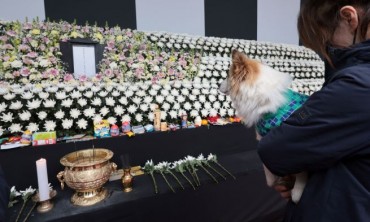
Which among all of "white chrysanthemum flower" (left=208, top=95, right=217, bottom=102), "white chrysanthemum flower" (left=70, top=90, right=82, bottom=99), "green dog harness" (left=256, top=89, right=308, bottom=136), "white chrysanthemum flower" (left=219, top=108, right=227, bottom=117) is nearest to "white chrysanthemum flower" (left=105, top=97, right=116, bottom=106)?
"white chrysanthemum flower" (left=70, top=90, right=82, bottom=99)

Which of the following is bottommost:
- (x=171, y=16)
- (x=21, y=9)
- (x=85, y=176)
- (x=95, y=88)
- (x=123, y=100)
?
(x=85, y=176)

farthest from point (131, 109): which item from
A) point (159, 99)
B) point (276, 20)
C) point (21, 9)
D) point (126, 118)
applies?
point (276, 20)

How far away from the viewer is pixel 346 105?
537mm

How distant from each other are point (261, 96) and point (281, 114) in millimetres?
137

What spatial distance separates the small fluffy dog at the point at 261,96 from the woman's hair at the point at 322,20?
0.36 metres

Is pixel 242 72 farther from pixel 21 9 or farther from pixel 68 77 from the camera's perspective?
pixel 21 9

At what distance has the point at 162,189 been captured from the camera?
1620 mm

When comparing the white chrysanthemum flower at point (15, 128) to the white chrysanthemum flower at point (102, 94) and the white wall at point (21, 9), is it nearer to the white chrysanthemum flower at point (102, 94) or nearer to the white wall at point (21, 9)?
the white chrysanthemum flower at point (102, 94)

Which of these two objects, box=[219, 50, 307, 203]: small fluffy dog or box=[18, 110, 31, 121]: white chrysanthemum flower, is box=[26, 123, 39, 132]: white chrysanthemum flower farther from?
→ box=[219, 50, 307, 203]: small fluffy dog

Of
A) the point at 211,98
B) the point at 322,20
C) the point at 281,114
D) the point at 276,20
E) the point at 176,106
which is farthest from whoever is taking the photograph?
the point at 276,20

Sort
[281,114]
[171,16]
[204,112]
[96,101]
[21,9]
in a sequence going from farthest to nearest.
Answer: [171,16] < [21,9] < [204,112] < [96,101] < [281,114]

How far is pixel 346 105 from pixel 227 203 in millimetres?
1423

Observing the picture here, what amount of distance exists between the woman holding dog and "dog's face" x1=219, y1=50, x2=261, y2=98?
0.44 metres

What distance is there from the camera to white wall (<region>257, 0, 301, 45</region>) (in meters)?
5.09
